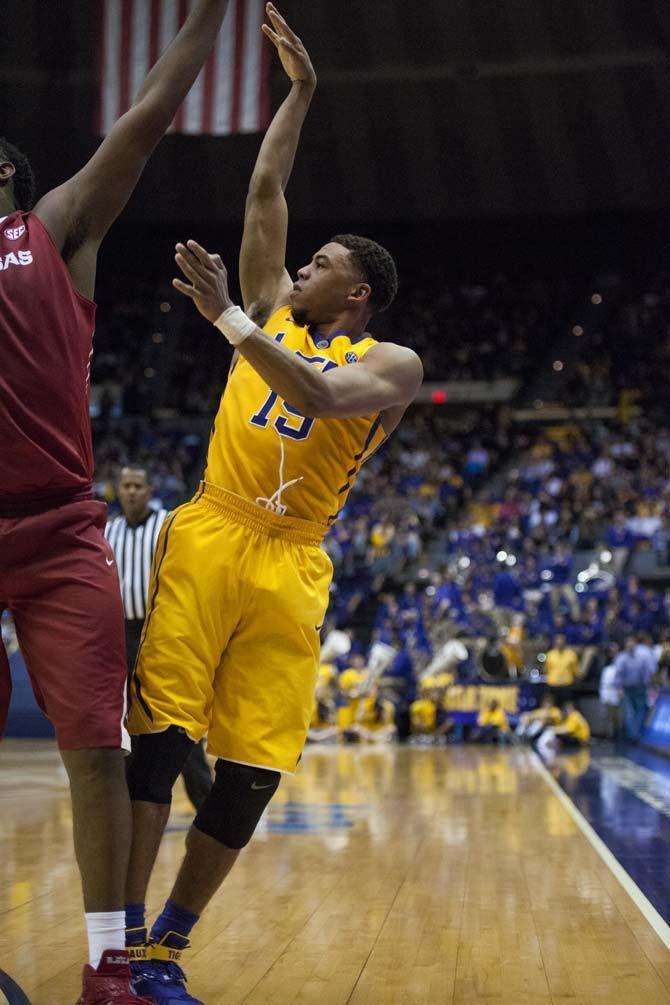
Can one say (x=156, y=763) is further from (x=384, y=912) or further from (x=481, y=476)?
(x=481, y=476)

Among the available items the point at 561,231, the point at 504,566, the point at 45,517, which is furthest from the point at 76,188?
the point at 561,231

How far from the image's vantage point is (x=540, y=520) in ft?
68.0

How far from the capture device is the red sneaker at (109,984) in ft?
8.35

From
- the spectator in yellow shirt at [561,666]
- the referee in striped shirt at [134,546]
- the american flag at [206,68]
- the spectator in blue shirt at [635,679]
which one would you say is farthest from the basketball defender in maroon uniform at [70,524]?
the spectator in yellow shirt at [561,666]

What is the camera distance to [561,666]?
52.5ft

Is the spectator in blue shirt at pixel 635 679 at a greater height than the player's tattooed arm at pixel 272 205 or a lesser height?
lesser

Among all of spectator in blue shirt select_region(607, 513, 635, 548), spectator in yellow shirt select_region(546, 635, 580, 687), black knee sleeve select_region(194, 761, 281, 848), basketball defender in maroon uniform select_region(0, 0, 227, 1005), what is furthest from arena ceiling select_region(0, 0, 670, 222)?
black knee sleeve select_region(194, 761, 281, 848)

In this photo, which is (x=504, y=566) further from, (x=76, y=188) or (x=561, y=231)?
(x=76, y=188)

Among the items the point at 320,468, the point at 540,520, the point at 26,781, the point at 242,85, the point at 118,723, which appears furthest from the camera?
the point at 540,520

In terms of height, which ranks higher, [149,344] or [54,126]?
[54,126]

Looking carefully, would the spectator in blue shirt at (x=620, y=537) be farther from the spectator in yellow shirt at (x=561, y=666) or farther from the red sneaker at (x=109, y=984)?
the red sneaker at (x=109, y=984)

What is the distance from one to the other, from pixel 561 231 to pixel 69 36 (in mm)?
13497

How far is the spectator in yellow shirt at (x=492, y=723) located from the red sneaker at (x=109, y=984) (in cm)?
1369

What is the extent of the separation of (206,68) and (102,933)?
12893 mm
